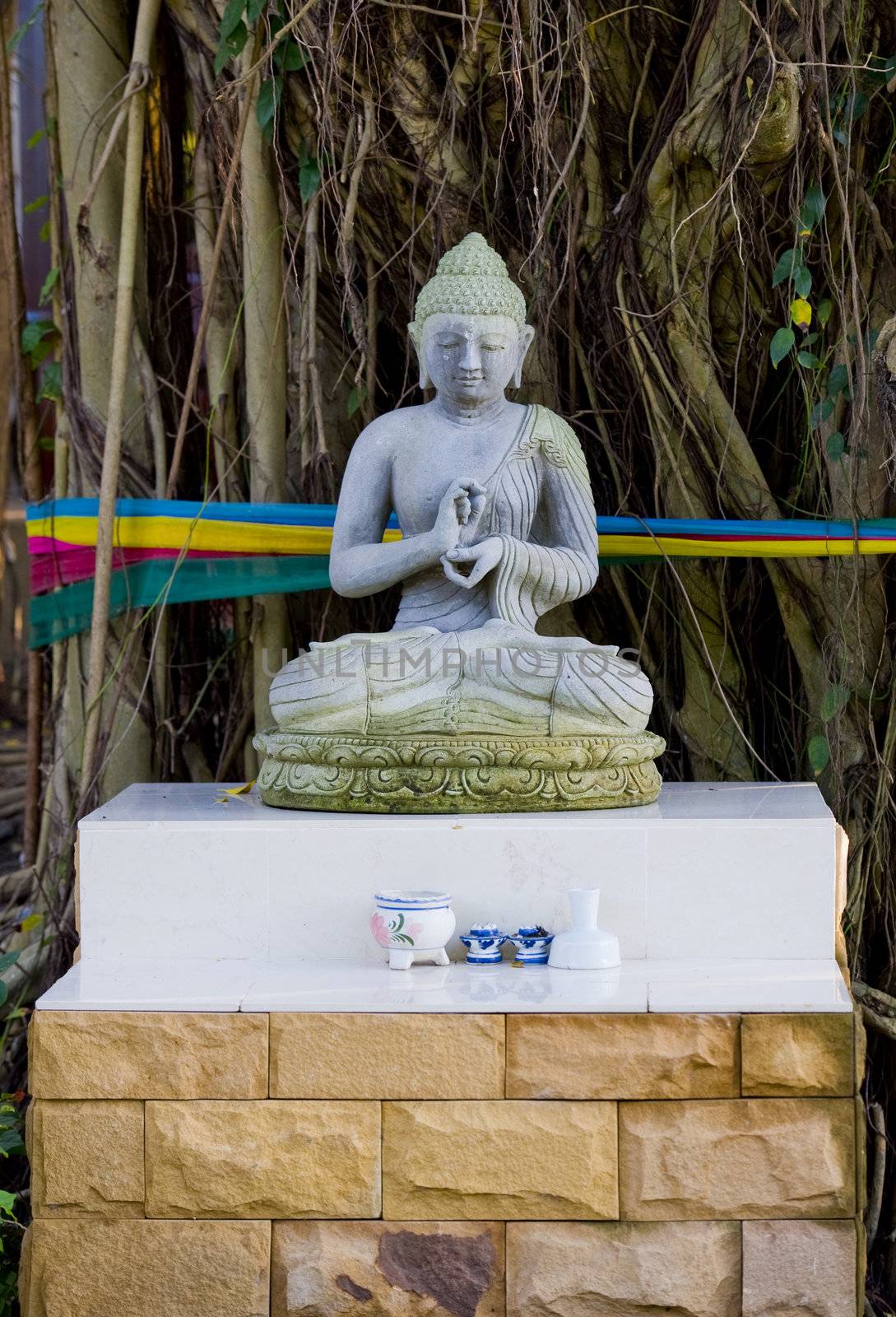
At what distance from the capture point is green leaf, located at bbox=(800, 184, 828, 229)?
11.9 ft

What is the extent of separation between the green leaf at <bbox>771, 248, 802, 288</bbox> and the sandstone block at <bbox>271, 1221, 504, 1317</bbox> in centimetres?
222

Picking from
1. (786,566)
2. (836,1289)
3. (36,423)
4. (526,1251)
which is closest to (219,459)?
(36,423)

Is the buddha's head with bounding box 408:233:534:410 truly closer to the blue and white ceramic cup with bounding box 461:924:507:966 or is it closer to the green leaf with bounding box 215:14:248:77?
the green leaf with bounding box 215:14:248:77

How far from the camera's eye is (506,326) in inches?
132

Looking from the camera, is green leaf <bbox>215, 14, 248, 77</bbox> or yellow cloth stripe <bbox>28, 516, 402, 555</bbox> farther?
yellow cloth stripe <bbox>28, 516, 402, 555</bbox>

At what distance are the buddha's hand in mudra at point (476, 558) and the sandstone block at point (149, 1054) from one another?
3.43 ft

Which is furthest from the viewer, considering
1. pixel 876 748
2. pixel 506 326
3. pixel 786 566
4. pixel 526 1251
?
pixel 786 566

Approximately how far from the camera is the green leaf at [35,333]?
4.29 metres

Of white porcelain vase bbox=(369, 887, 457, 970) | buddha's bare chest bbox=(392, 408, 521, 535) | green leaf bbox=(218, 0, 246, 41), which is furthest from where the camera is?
green leaf bbox=(218, 0, 246, 41)

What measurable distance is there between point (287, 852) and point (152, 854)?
25 cm

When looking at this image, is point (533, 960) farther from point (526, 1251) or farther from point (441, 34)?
point (441, 34)

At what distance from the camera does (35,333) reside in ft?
14.1

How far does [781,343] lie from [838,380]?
0.17m

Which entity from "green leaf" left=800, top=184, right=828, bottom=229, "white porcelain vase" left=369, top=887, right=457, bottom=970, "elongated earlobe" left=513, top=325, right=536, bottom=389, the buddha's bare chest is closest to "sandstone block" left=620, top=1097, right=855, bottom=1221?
"white porcelain vase" left=369, top=887, right=457, bottom=970
